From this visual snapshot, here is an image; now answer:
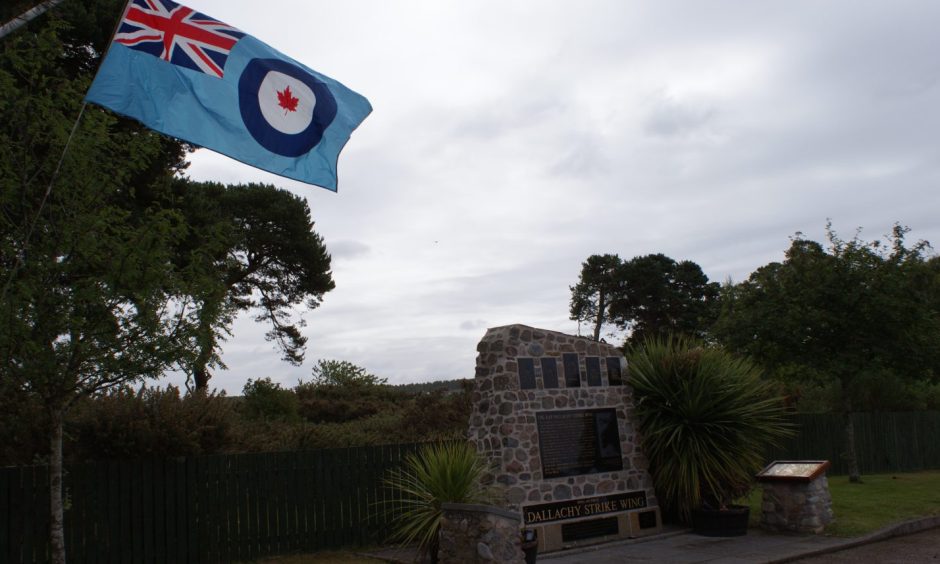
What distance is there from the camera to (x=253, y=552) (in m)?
11.6

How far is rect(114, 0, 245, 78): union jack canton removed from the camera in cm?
798

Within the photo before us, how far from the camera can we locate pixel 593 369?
13.9m

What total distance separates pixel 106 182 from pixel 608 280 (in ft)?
156

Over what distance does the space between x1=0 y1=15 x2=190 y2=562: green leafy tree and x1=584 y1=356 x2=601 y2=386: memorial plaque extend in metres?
7.10

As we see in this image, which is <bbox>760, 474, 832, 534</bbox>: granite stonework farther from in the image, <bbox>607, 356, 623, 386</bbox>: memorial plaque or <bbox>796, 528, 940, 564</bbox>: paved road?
<bbox>607, 356, 623, 386</bbox>: memorial plaque

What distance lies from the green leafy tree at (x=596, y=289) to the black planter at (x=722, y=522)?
3990 cm

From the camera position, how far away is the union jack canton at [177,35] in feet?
26.2

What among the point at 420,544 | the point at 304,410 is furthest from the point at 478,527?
the point at 304,410

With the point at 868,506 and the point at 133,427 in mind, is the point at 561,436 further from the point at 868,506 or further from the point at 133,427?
the point at 868,506

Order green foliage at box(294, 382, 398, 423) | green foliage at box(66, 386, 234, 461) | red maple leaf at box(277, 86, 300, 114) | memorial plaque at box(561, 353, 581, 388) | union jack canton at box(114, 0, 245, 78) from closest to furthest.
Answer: union jack canton at box(114, 0, 245, 78) → red maple leaf at box(277, 86, 300, 114) → green foliage at box(66, 386, 234, 461) → memorial plaque at box(561, 353, 581, 388) → green foliage at box(294, 382, 398, 423)

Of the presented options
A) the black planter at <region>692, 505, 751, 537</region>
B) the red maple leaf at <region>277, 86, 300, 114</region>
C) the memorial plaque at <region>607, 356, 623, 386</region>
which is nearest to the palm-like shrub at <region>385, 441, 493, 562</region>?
the memorial plaque at <region>607, 356, 623, 386</region>

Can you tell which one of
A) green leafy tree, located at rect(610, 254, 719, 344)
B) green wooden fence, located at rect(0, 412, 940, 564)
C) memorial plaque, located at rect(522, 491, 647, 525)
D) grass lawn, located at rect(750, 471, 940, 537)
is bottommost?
grass lawn, located at rect(750, 471, 940, 537)

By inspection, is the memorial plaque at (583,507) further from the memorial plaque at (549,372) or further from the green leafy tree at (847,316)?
the green leafy tree at (847,316)

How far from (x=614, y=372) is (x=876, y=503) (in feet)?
21.0
